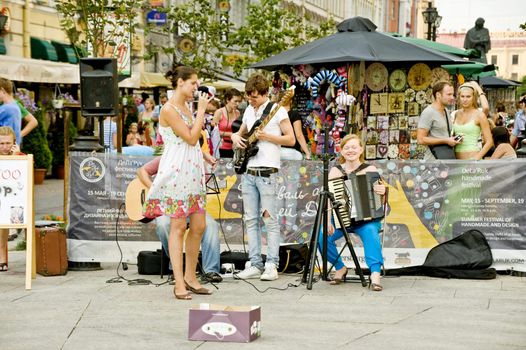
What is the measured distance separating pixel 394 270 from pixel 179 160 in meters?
2.66

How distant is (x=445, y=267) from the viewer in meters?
11.4

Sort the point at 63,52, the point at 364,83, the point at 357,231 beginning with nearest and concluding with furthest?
the point at 357,231 < the point at 364,83 < the point at 63,52

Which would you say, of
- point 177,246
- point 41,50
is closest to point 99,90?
point 177,246

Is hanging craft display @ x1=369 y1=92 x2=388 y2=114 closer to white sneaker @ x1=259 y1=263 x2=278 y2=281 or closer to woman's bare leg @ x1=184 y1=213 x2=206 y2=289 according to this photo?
white sneaker @ x1=259 y1=263 x2=278 y2=281

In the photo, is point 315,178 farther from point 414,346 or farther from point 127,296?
point 414,346

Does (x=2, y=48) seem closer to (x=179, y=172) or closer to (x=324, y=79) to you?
(x=324, y=79)

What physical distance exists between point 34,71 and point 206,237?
46.3 ft

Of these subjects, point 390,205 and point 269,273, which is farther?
point 390,205

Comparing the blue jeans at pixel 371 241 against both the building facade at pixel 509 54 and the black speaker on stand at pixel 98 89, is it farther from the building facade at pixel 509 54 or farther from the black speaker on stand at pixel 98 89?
the building facade at pixel 509 54

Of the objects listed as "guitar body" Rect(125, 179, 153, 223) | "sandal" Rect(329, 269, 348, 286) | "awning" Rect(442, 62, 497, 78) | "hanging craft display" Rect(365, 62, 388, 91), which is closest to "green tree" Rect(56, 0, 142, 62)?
"hanging craft display" Rect(365, 62, 388, 91)

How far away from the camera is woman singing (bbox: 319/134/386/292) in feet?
34.9

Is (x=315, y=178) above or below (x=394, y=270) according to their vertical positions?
above

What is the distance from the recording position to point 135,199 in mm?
11641

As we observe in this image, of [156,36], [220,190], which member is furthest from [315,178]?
[156,36]
